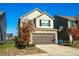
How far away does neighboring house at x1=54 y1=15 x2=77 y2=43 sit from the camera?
29.2 meters

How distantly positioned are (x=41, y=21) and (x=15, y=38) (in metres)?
9.92

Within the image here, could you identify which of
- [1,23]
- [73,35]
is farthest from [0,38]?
[73,35]

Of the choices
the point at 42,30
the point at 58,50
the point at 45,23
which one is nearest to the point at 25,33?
the point at 58,50

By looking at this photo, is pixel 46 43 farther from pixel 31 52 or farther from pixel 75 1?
pixel 75 1

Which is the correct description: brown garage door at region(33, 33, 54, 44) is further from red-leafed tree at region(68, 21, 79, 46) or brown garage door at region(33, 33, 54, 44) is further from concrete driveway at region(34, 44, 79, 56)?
red-leafed tree at region(68, 21, 79, 46)

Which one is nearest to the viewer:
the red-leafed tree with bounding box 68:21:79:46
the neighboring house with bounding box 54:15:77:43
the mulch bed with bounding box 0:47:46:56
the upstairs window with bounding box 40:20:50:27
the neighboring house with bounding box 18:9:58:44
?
the mulch bed with bounding box 0:47:46:56

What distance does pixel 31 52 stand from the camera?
24875 mm

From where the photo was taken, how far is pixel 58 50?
26.1 meters

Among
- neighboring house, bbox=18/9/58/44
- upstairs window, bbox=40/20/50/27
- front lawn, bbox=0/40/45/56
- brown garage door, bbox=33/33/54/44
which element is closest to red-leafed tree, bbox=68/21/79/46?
neighboring house, bbox=18/9/58/44

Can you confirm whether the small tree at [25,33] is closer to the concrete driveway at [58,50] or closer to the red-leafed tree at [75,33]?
the concrete driveway at [58,50]

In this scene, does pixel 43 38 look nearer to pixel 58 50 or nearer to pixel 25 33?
pixel 25 33

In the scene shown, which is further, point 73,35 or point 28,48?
point 73,35

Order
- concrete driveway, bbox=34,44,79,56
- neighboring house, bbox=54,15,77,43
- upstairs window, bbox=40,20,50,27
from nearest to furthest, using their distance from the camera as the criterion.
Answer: concrete driveway, bbox=34,44,79,56, neighboring house, bbox=54,15,77,43, upstairs window, bbox=40,20,50,27

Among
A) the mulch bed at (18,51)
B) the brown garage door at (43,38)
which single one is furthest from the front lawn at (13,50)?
the brown garage door at (43,38)
